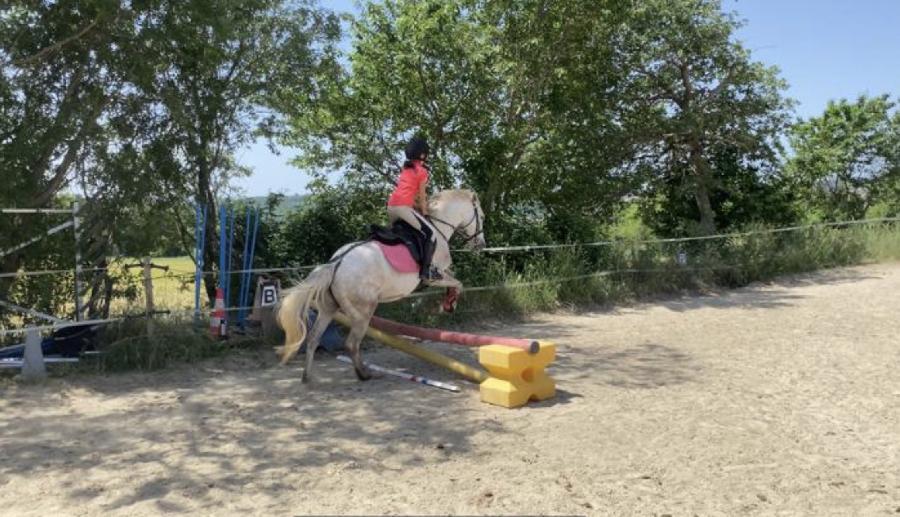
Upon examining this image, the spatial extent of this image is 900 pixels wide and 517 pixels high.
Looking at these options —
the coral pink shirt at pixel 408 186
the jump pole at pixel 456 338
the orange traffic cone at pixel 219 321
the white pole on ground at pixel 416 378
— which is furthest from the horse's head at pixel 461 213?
the orange traffic cone at pixel 219 321

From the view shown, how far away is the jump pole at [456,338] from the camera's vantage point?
5762 millimetres

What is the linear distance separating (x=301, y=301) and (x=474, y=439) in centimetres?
223

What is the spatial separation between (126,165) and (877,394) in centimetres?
809

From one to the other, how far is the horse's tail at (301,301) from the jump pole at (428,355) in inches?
21.2

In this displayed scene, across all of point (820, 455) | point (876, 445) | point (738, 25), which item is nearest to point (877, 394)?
point (876, 445)

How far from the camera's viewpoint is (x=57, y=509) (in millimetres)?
3807

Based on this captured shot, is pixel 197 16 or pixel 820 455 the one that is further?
pixel 197 16

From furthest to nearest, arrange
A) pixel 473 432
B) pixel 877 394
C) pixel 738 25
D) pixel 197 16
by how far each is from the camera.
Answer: pixel 738 25
pixel 197 16
pixel 877 394
pixel 473 432

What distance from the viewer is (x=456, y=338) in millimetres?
6484

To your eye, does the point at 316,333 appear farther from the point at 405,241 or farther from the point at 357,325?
the point at 405,241

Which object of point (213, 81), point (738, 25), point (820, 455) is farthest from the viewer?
point (738, 25)

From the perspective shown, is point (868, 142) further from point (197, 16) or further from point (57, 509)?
point (57, 509)

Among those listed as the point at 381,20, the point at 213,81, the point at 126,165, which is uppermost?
the point at 381,20

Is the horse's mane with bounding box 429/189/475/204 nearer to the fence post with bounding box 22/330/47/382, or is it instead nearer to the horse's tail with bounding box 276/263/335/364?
the horse's tail with bounding box 276/263/335/364
